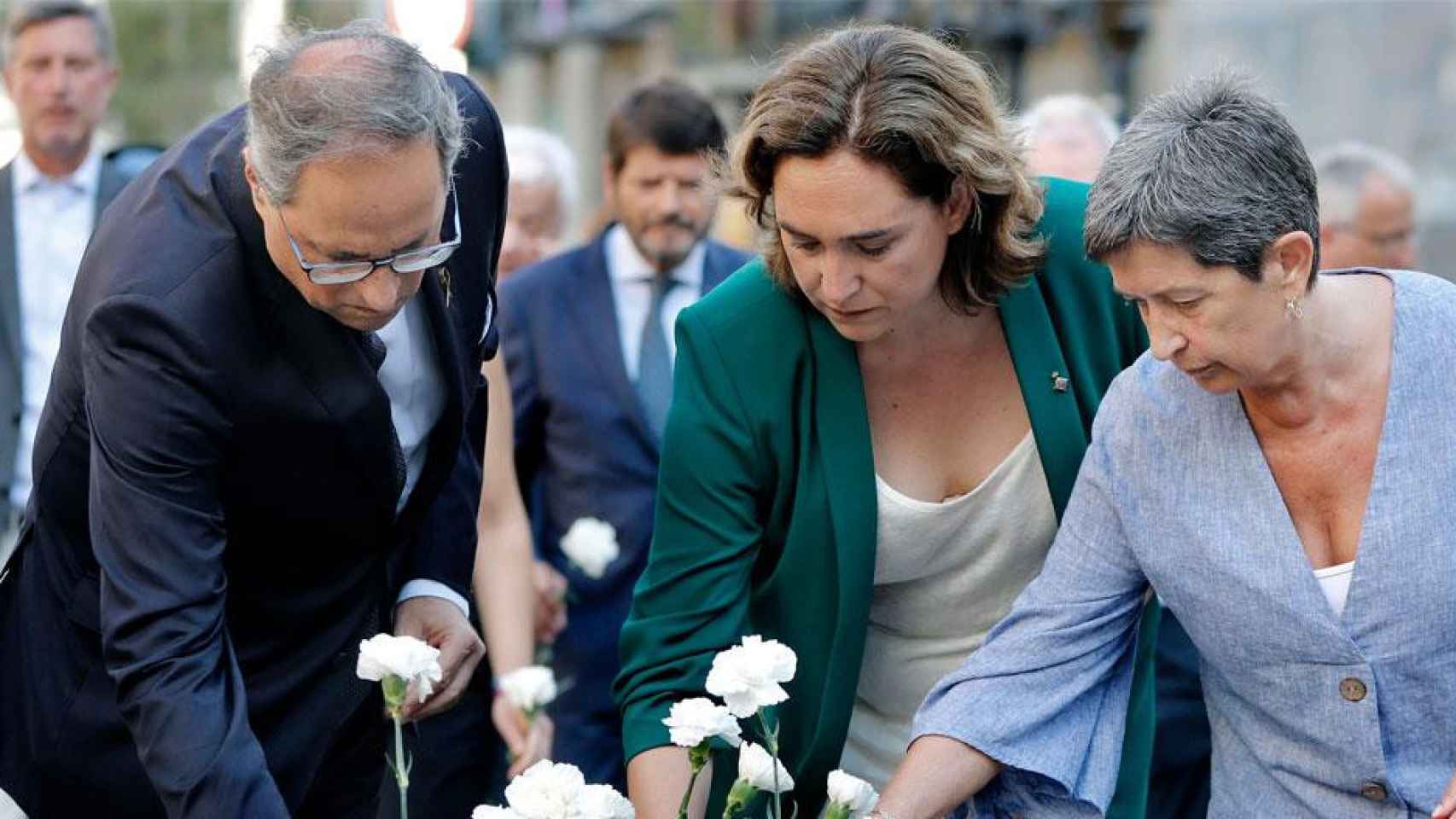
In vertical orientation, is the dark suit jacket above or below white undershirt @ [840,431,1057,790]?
below

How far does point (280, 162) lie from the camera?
8.69 ft

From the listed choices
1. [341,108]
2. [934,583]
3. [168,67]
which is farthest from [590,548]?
[168,67]

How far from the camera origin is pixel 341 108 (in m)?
2.62

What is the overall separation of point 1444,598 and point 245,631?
5.27 feet

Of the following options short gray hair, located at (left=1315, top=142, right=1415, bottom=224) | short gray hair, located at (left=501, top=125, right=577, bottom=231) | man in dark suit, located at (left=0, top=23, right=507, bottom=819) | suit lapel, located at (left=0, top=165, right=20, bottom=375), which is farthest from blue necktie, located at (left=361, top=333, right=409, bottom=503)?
short gray hair, located at (left=501, top=125, right=577, bottom=231)

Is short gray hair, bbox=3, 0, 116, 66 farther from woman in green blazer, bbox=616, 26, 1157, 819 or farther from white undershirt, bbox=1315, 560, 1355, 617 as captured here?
white undershirt, bbox=1315, 560, 1355, 617

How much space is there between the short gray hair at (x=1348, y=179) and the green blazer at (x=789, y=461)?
8.02 feet

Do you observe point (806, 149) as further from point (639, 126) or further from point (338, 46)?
point (639, 126)

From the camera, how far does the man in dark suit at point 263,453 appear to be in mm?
2672

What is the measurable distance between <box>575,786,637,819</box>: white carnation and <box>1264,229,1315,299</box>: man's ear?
1.00m

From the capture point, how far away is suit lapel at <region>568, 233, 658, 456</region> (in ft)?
17.4

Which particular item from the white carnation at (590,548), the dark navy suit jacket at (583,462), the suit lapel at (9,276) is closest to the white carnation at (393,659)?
the white carnation at (590,548)

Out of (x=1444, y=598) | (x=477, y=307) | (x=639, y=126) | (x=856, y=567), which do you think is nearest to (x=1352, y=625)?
(x=1444, y=598)

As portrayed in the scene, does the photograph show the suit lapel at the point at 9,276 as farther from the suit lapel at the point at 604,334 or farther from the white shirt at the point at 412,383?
the white shirt at the point at 412,383
